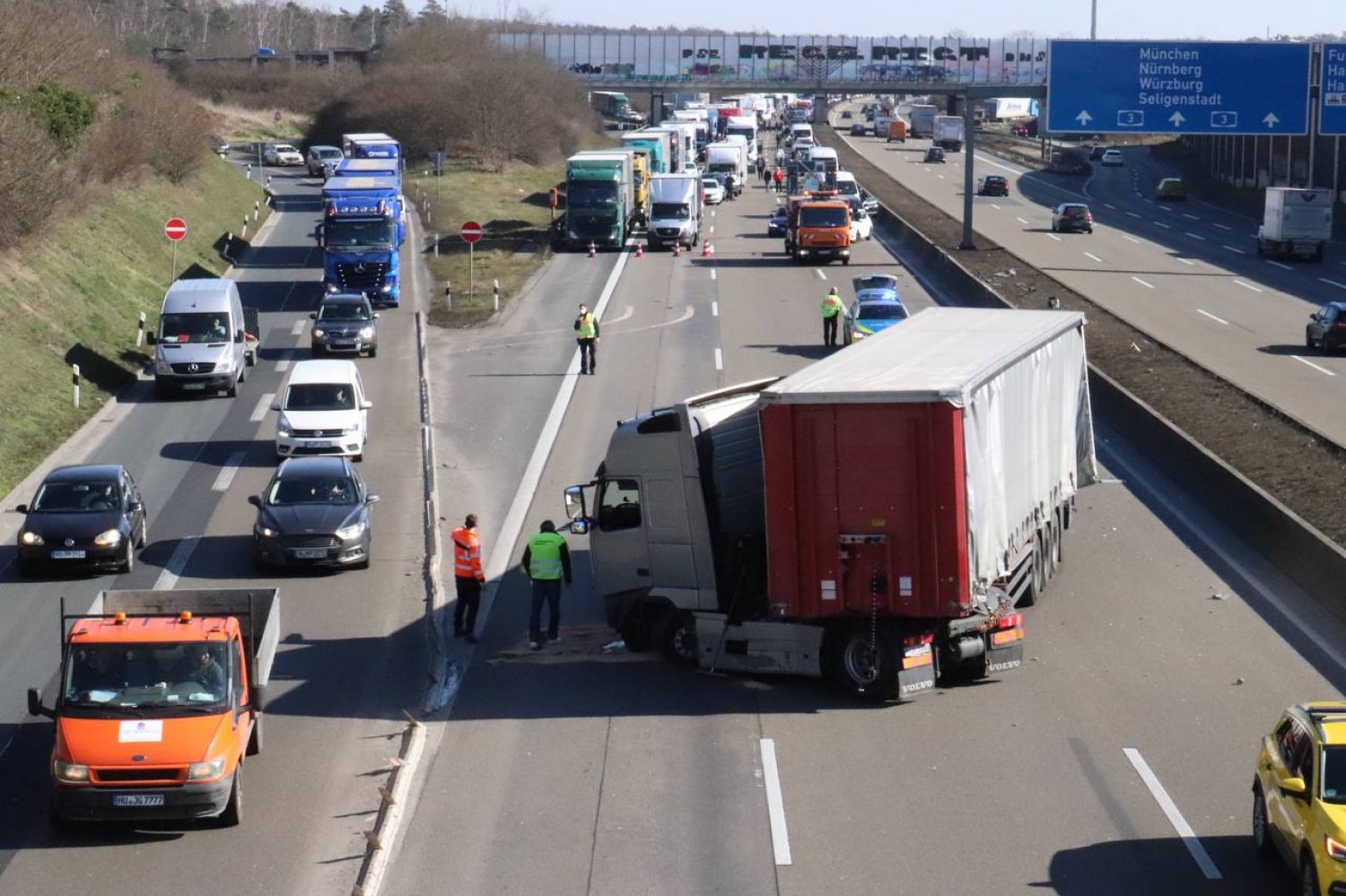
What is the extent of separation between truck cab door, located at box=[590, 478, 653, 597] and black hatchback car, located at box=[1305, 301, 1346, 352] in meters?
28.0

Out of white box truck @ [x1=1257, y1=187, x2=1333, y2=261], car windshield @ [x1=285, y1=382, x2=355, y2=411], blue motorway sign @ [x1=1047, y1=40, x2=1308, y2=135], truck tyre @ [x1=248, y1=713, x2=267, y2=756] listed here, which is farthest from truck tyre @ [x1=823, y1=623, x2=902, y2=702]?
white box truck @ [x1=1257, y1=187, x2=1333, y2=261]

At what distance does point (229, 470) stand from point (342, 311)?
471 inches

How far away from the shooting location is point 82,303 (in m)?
43.2

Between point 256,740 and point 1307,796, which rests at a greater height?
point 1307,796

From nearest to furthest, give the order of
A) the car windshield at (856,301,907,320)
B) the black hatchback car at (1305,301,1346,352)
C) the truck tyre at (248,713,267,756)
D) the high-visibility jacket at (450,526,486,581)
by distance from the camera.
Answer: the truck tyre at (248,713,267,756) < the high-visibility jacket at (450,526,486,581) < the car windshield at (856,301,907,320) < the black hatchback car at (1305,301,1346,352)

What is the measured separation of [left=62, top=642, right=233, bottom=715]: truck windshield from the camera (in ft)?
47.1

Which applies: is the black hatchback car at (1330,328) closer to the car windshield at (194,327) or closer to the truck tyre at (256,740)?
the car windshield at (194,327)

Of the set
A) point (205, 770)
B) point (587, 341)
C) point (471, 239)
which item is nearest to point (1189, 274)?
point (471, 239)

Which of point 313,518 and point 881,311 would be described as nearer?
point 313,518

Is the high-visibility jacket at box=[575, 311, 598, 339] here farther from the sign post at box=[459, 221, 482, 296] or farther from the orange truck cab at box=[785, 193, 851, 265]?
the orange truck cab at box=[785, 193, 851, 265]

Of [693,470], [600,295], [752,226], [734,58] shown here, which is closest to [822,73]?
[734,58]

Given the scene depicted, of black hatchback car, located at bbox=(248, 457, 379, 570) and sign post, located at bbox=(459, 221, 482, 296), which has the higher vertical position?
sign post, located at bbox=(459, 221, 482, 296)

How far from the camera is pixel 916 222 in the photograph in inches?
2817

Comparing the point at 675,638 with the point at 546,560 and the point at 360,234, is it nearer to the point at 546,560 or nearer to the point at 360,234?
the point at 546,560
